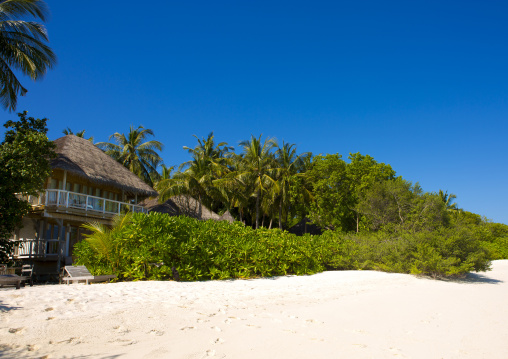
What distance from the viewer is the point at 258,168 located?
96.1 feet

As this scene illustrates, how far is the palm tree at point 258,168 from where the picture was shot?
2862cm

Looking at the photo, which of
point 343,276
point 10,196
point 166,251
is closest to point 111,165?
point 10,196

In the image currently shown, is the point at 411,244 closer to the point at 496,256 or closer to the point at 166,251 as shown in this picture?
the point at 166,251

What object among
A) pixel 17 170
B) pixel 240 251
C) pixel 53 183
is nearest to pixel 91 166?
pixel 53 183

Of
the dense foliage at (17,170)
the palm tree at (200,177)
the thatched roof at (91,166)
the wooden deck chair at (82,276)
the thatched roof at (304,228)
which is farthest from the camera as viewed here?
the thatched roof at (304,228)

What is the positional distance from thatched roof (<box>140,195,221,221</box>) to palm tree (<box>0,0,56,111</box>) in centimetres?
1417

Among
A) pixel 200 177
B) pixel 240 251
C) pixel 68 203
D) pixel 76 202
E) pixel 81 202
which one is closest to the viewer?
pixel 240 251

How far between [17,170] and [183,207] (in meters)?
18.0

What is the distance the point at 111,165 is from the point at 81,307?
16.5 m

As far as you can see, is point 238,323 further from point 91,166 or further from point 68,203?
point 91,166

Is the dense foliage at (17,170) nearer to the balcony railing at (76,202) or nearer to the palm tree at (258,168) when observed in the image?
the balcony railing at (76,202)

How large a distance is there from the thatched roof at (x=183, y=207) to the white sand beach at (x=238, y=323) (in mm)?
19181

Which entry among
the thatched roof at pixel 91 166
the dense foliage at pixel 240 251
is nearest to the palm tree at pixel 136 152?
the thatched roof at pixel 91 166

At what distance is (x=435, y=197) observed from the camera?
57.8 feet
